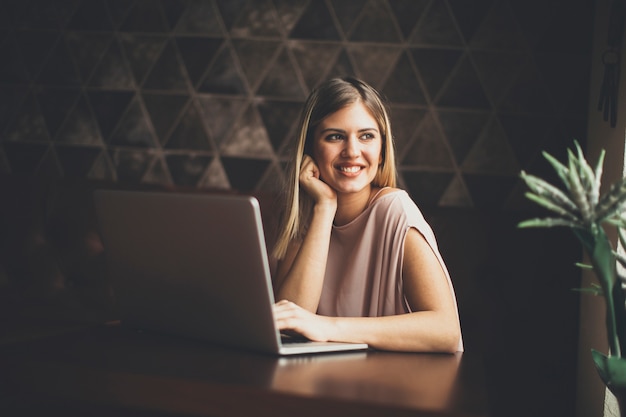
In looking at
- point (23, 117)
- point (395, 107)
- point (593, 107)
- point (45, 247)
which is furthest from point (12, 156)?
point (593, 107)

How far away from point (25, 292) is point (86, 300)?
224 millimetres

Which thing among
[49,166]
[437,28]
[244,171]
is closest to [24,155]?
[49,166]

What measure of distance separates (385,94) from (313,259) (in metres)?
0.81

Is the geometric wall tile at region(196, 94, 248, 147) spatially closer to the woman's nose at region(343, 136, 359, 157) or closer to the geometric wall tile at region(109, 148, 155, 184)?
the geometric wall tile at region(109, 148, 155, 184)

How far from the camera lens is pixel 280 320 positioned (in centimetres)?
108

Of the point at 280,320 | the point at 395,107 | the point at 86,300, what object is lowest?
the point at 280,320

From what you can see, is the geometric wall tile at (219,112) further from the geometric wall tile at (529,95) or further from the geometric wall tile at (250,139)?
the geometric wall tile at (529,95)

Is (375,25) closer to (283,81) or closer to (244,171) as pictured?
(283,81)

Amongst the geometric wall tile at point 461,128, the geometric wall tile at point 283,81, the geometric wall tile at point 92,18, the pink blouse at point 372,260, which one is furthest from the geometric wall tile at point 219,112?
the pink blouse at point 372,260

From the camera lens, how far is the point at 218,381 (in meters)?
0.83

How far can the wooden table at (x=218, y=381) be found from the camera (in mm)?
792

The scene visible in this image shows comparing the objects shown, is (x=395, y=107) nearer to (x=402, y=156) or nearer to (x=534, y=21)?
(x=402, y=156)

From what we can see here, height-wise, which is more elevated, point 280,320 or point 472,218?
point 472,218

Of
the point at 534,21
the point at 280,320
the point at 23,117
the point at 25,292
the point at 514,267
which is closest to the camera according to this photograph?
the point at 280,320
